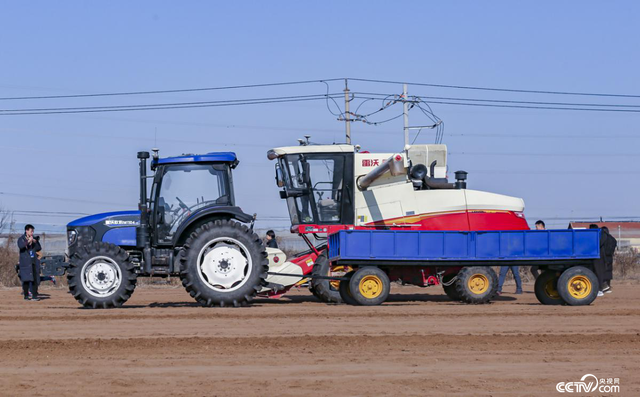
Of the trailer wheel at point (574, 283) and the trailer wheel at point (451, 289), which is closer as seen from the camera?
the trailer wheel at point (574, 283)

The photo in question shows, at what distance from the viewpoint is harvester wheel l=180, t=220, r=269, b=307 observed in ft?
51.5

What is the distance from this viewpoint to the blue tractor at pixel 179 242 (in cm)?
1570

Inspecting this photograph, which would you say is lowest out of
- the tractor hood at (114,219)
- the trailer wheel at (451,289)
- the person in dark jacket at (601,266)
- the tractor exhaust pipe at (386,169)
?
the trailer wheel at (451,289)

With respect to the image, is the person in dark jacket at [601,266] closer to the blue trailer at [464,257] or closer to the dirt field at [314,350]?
the blue trailer at [464,257]

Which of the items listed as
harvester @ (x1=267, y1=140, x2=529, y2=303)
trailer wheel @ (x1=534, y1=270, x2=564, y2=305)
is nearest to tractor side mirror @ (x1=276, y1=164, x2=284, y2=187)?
harvester @ (x1=267, y1=140, x2=529, y2=303)

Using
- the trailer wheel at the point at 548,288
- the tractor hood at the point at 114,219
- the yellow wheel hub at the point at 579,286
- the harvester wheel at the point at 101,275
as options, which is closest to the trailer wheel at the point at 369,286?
the trailer wheel at the point at 548,288

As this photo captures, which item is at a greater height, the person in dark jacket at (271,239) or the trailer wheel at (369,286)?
the person in dark jacket at (271,239)

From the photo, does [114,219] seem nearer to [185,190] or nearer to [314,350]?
[185,190]

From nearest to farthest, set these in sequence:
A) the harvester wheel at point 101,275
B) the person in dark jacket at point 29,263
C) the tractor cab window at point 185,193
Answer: the harvester wheel at point 101,275 < the tractor cab window at point 185,193 < the person in dark jacket at point 29,263

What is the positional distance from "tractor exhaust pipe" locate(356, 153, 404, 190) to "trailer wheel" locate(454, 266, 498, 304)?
2327 mm

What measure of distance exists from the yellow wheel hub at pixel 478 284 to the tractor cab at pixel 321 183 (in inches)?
108

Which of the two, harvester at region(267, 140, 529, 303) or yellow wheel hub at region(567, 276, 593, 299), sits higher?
harvester at region(267, 140, 529, 303)

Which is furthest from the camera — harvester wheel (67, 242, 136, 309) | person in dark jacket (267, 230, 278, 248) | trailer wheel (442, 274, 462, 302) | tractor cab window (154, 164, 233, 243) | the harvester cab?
person in dark jacket (267, 230, 278, 248)

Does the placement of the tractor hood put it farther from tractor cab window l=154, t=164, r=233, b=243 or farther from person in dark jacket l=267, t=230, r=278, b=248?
person in dark jacket l=267, t=230, r=278, b=248
